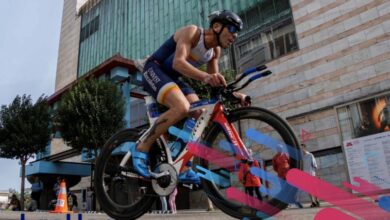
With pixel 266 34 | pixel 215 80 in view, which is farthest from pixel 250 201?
pixel 266 34

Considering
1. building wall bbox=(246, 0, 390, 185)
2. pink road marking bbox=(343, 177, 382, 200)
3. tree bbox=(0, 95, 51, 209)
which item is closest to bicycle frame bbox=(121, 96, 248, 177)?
pink road marking bbox=(343, 177, 382, 200)

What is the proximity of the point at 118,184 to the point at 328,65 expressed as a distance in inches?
601

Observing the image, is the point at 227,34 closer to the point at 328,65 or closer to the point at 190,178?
the point at 190,178

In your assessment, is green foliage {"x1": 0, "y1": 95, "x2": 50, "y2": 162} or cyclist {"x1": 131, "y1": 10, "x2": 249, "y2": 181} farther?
green foliage {"x1": 0, "y1": 95, "x2": 50, "y2": 162}

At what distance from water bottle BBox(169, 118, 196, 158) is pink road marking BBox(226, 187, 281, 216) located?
0.68 m

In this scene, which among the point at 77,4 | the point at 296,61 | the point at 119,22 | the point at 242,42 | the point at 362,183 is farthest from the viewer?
the point at 77,4

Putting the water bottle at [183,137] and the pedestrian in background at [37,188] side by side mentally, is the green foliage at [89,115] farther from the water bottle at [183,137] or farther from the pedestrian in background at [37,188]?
the water bottle at [183,137]

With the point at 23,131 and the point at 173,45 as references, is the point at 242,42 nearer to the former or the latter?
the point at 23,131

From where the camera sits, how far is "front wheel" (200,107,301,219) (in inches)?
111

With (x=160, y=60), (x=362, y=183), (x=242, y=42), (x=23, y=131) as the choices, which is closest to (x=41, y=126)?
(x=23, y=131)

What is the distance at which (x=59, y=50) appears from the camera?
43.5 meters

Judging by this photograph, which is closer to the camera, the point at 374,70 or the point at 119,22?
the point at 374,70

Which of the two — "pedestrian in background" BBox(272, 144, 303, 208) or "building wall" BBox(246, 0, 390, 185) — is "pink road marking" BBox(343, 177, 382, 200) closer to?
"building wall" BBox(246, 0, 390, 185)

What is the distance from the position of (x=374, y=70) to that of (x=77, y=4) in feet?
126
